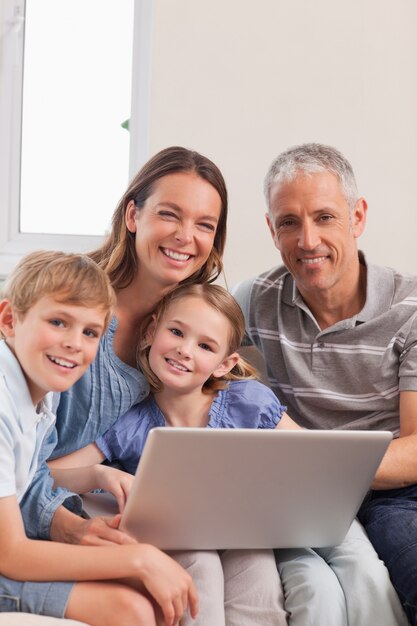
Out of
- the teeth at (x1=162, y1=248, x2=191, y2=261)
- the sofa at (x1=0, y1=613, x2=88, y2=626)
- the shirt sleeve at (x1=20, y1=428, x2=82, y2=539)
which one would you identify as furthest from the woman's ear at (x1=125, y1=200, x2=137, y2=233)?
the sofa at (x1=0, y1=613, x2=88, y2=626)

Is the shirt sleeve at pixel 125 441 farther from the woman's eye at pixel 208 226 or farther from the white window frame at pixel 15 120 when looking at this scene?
the white window frame at pixel 15 120

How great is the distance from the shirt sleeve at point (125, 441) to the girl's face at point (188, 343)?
0.33 feet

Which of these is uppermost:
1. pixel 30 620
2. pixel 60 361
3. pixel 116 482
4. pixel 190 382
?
pixel 60 361

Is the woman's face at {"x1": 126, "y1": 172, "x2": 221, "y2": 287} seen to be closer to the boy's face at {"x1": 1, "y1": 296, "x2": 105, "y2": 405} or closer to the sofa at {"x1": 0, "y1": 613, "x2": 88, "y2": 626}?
the boy's face at {"x1": 1, "y1": 296, "x2": 105, "y2": 405}

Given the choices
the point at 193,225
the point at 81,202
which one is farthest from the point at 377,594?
the point at 81,202

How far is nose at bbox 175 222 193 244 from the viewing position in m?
1.74

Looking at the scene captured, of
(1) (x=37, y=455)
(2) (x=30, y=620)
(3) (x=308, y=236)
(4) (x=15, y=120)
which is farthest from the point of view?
(4) (x=15, y=120)

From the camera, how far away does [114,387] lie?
170cm

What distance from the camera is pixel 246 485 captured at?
1.33 metres

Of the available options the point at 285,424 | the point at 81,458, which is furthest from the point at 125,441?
the point at 285,424

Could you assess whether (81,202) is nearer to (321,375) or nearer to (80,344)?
(321,375)

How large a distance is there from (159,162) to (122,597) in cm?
91

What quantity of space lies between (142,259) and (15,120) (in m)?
1.41

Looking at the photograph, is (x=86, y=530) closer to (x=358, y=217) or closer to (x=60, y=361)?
(x=60, y=361)
